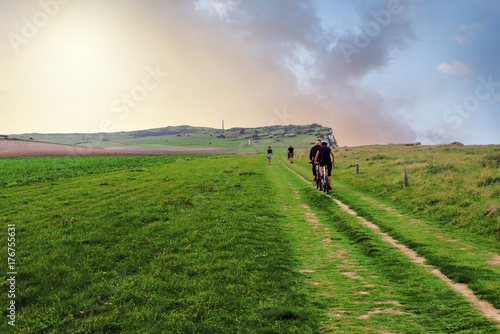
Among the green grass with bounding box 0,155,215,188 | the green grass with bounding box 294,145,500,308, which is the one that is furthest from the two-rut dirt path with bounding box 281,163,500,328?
the green grass with bounding box 0,155,215,188

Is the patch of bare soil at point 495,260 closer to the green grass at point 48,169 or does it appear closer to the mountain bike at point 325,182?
the mountain bike at point 325,182

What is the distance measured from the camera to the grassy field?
5652 mm

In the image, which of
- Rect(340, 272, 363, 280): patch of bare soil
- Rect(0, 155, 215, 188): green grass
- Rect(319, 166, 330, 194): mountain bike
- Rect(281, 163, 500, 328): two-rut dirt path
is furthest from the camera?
Rect(0, 155, 215, 188): green grass

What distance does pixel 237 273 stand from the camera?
7809mm

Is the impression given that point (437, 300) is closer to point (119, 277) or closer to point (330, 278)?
point (330, 278)

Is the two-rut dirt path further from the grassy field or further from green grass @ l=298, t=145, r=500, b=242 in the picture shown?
green grass @ l=298, t=145, r=500, b=242

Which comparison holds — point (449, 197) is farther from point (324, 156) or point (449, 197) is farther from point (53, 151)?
point (53, 151)

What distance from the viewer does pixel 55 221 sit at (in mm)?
13328

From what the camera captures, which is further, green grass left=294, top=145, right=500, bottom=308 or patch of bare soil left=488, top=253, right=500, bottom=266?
patch of bare soil left=488, top=253, right=500, bottom=266

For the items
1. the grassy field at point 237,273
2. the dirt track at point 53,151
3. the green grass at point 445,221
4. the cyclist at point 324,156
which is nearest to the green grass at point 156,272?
the grassy field at point 237,273

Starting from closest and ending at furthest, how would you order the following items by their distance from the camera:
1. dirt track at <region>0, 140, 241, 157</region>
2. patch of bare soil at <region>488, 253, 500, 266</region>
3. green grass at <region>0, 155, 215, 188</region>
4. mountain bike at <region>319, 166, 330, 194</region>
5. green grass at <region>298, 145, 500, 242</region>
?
patch of bare soil at <region>488, 253, 500, 266</region> < green grass at <region>298, 145, 500, 242</region> < mountain bike at <region>319, 166, 330, 194</region> < green grass at <region>0, 155, 215, 188</region> < dirt track at <region>0, 140, 241, 157</region>

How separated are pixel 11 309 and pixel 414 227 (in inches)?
508

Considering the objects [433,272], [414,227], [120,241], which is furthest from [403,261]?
[120,241]

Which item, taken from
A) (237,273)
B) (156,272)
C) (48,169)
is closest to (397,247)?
(237,273)
